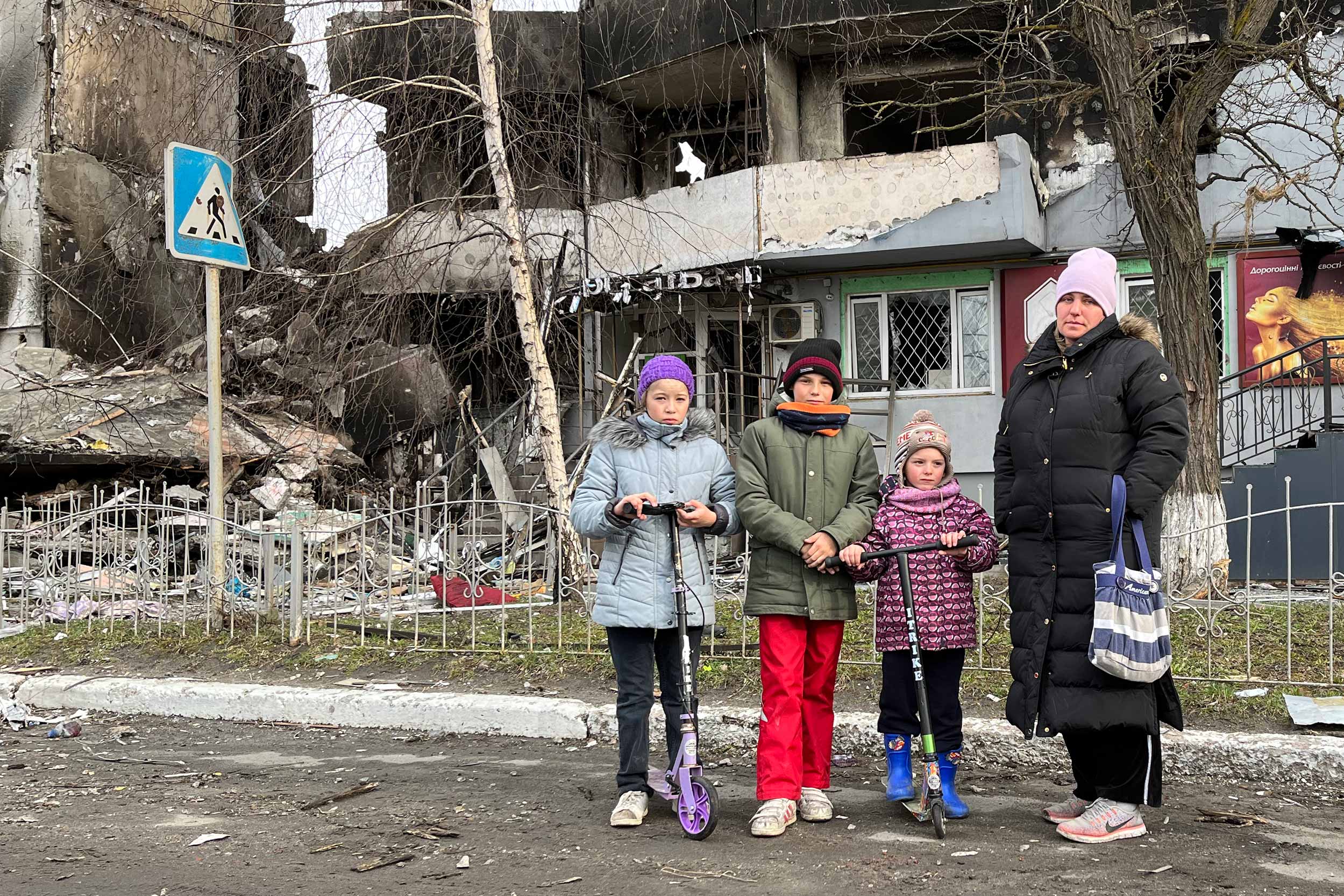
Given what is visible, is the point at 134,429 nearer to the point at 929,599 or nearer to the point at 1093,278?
the point at 929,599

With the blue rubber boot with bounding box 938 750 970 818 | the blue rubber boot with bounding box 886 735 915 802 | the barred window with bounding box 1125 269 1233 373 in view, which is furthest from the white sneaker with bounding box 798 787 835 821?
the barred window with bounding box 1125 269 1233 373

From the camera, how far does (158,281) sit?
17391 mm

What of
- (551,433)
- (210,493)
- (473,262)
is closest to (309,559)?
(210,493)

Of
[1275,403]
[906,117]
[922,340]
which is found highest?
[906,117]

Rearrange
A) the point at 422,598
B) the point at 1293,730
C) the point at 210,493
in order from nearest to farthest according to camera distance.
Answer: the point at 1293,730 → the point at 210,493 → the point at 422,598

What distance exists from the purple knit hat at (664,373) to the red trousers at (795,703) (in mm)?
983

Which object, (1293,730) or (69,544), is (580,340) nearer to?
(69,544)

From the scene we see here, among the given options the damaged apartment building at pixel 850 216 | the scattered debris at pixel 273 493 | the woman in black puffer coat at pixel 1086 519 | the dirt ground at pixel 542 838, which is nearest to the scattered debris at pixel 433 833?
the dirt ground at pixel 542 838

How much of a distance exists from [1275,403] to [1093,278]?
1148 centimetres

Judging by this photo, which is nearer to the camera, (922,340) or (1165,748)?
(1165,748)

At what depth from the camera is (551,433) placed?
908 centimetres

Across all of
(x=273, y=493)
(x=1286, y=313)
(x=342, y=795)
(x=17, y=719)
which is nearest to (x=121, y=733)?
(x=17, y=719)

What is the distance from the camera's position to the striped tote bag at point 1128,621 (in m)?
3.86

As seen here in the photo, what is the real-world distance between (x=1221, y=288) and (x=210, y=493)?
40.2 ft
